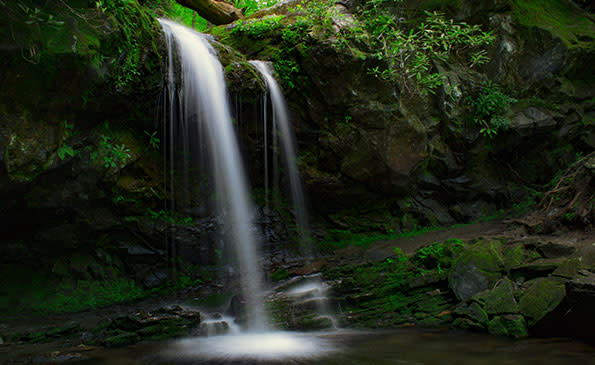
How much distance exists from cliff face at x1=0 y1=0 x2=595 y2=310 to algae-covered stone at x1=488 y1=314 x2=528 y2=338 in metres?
4.65

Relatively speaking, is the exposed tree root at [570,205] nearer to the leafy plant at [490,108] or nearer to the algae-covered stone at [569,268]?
the algae-covered stone at [569,268]

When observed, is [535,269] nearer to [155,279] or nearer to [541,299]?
[541,299]

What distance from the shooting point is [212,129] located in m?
7.15

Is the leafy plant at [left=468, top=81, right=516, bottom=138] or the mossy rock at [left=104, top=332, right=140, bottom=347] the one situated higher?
the leafy plant at [left=468, top=81, right=516, bottom=138]

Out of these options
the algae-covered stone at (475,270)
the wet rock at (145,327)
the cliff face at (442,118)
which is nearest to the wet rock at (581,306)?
the algae-covered stone at (475,270)

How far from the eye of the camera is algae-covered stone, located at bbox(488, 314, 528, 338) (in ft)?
12.3

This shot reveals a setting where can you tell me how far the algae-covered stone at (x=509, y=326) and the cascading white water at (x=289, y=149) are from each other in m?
4.78

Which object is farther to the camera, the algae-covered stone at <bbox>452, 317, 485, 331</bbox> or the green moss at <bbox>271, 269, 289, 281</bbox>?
the green moss at <bbox>271, 269, 289, 281</bbox>

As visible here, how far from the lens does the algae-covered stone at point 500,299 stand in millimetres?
3980

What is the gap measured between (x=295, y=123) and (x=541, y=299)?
5.91 metres

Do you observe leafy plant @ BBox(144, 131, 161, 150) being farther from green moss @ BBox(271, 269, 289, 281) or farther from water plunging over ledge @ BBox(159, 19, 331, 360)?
green moss @ BBox(271, 269, 289, 281)

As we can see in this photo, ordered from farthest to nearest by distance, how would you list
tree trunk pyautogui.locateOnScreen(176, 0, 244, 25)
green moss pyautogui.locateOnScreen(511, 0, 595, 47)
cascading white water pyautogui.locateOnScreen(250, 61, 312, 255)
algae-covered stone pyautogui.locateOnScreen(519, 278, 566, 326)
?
tree trunk pyautogui.locateOnScreen(176, 0, 244, 25)
green moss pyautogui.locateOnScreen(511, 0, 595, 47)
cascading white water pyautogui.locateOnScreen(250, 61, 312, 255)
algae-covered stone pyautogui.locateOnScreen(519, 278, 566, 326)

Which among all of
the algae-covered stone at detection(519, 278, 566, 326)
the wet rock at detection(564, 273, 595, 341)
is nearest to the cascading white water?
the algae-covered stone at detection(519, 278, 566, 326)

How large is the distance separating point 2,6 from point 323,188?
6527 mm
